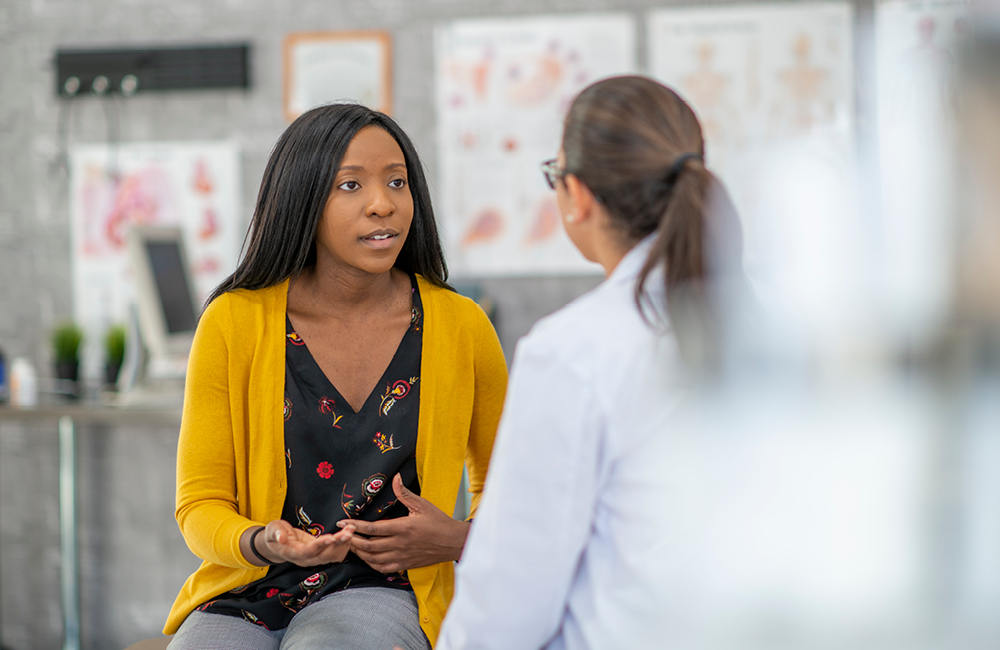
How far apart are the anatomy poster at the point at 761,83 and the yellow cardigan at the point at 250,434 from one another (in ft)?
5.27

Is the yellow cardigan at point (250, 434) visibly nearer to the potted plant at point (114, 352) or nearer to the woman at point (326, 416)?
the woman at point (326, 416)

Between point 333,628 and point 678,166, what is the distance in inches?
28.3

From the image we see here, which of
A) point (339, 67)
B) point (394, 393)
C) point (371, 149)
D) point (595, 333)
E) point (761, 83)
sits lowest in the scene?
point (394, 393)

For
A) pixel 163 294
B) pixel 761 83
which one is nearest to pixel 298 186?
pixel 163 294

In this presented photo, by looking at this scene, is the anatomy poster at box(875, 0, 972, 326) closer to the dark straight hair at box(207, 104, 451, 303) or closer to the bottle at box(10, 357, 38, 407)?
the dark straight hair at box(207, 104, 451, 303)

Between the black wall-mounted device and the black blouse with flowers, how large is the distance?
1.82 metres

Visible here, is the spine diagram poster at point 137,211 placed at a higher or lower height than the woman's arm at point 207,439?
higher

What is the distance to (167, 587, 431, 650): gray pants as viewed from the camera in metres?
1.06

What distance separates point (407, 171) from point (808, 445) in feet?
3.08

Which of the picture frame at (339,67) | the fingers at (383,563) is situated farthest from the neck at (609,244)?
the picture frame at (339,67)

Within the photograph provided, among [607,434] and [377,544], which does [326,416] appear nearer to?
[377,544]

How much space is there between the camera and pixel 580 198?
0.84 m

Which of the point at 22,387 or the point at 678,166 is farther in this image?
the point at 22,387

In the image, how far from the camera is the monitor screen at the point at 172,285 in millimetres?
2451
